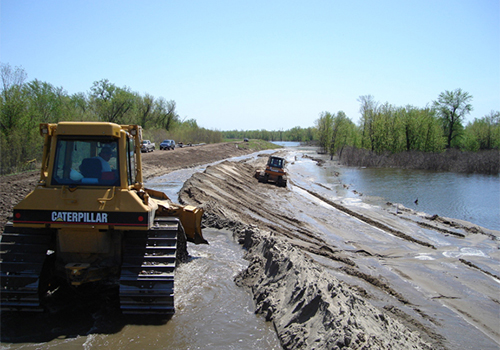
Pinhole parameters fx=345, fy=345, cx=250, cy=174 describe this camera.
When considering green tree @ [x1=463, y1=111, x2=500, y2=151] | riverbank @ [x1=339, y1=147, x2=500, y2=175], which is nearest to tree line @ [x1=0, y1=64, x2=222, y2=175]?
riverbank @ [x1=339, y1=147, x2=500, y2=175]

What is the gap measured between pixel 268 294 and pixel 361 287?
8.62ft

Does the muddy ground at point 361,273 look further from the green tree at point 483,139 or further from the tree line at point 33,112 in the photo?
the green tree at point 483,139

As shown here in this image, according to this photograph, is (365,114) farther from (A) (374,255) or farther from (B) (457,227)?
(A) (374,255)

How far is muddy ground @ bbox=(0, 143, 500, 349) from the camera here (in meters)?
4.99

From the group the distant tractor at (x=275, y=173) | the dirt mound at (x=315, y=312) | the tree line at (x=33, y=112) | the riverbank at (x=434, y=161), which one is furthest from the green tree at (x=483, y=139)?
the dirt mound at (x=315, y=312)

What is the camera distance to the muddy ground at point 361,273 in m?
4.99

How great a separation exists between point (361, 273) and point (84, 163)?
22.4 feet

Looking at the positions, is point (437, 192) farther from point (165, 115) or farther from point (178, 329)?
point (165, 115)

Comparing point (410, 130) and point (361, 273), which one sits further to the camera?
point (410, 130)

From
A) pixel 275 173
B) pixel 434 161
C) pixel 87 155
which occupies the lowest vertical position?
pixel 275 173

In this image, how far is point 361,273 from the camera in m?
8.64

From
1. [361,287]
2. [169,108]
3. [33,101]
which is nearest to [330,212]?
[361,287]

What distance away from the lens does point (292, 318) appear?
5.26 m

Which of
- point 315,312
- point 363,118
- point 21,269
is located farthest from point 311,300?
point 363,118
